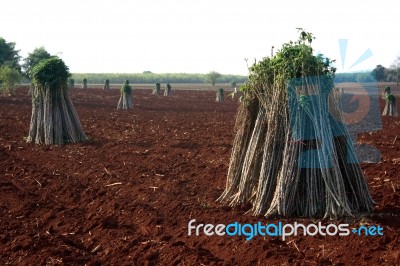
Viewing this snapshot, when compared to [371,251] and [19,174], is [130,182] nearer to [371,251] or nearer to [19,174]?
[19,174]

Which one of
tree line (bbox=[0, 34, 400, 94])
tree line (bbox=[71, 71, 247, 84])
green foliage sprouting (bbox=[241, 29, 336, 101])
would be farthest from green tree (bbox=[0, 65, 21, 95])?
tree line (bbox=[71, 71, 247, 84])

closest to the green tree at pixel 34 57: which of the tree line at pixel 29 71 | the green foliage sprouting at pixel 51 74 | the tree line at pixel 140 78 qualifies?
the tree line at pixel 29 71

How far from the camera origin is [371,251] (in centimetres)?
526

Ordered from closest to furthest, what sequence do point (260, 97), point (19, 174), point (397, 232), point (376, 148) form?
point (397, 232) < point (260, 97) < point (19, 174) < point (376, 148)

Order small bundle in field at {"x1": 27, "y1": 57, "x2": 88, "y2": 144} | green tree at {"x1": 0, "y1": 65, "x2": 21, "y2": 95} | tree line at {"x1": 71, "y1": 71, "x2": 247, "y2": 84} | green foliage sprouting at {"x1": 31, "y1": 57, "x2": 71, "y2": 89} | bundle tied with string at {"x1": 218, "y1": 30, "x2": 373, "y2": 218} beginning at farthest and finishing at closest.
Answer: tree line at {"x1": 71, "y1": 71, "x2": 247, "y2": 84} < green tree at {"x1": 0, "y1": 65, "x2": 21, "y2": 95} < green foliage sprouting at {"x1": 31, "y1": 57, "x2": 71, "y2": 89} < small bundle in field at {"x1": 27, "y1": 57, "x2": 88, "y2": 144} < bundle tied with string at {"x1": 218, "y1": 30, "x2": 373, "y2": 218}

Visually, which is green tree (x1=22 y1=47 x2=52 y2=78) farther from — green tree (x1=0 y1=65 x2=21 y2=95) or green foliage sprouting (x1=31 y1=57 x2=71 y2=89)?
green foliage sprouting (x1=31 y1=57 x2=71 y2=89)

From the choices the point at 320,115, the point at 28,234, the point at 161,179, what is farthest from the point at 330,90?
the point at 28,234

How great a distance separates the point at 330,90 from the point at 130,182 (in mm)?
4050

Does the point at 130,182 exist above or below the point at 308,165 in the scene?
below

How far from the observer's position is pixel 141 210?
7.34 m

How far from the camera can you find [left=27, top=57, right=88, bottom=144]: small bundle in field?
1373cm

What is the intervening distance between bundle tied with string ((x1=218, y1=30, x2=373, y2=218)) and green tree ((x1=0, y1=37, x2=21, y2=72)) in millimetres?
46873

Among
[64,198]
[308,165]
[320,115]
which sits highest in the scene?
[320,115]

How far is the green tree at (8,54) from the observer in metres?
50.6
